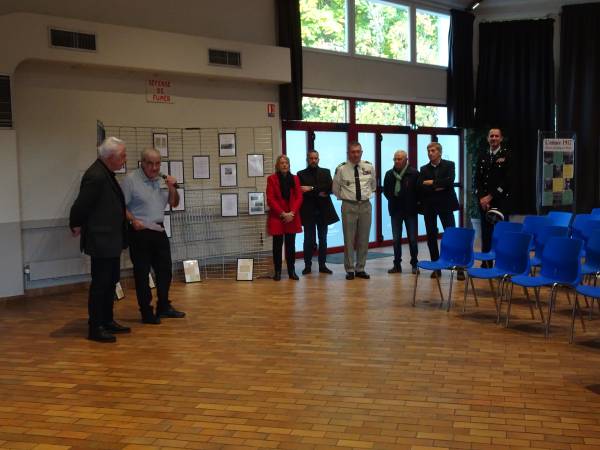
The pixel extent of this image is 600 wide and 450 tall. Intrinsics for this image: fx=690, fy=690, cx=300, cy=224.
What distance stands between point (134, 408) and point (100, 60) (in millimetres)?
5078

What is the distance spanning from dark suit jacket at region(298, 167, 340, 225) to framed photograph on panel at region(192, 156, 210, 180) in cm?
121

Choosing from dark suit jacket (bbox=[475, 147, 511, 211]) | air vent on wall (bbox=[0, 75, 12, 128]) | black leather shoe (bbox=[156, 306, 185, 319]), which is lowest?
black leather shoe (bbox=[156, 306, 185, 319])

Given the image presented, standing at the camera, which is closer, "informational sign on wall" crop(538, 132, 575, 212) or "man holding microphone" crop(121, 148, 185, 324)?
"man holding microphone" crop(121, 148, 185, 324)

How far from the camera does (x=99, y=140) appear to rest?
7848 mm

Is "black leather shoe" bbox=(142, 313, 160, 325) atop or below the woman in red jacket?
below

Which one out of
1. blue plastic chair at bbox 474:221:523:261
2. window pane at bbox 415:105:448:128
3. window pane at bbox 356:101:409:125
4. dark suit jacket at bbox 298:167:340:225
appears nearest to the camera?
blue plastic chair at bbox 474:221:523:261

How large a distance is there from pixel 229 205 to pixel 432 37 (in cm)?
571

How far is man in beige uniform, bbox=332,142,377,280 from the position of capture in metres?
8.49

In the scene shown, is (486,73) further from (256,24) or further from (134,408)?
(134,408)

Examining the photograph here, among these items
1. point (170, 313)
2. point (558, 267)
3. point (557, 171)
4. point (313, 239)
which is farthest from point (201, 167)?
point (557, 171)

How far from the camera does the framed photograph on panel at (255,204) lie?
9.09m

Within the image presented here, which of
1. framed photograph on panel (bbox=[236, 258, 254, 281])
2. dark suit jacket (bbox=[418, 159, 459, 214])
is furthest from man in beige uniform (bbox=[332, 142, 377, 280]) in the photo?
framed photograph on panel (bbox=[236, 258, 254, 281])

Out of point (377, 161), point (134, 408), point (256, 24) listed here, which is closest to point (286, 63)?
point (256, 24)

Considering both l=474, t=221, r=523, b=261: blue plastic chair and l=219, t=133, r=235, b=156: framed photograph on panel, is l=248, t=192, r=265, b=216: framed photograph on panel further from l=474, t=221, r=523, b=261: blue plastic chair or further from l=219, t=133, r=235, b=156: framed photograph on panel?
l=474, t=221, r=523, b=261: blue plastic chair
